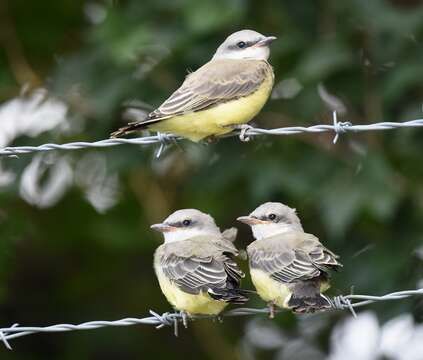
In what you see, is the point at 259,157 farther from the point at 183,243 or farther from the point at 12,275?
the point at 12,275

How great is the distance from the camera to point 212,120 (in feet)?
21.1

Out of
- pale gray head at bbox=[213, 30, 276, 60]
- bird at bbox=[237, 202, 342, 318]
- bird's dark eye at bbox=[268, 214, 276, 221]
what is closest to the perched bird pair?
bird at bbox=[237, 202, 342, 318]

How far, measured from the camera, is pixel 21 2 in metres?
8.52

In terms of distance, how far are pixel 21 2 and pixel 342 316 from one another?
327 cm

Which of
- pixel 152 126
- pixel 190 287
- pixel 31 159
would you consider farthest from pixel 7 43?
pixel 190 287

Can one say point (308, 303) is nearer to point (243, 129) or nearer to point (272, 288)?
point (272, 288)

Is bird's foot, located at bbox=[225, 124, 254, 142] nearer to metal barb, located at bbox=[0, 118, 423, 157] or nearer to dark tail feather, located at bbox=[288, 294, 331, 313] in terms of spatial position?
metal barb, located at bbox=[0, 118, 423, 157]

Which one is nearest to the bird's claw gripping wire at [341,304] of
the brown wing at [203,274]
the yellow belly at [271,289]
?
the yellow belly at [271,289]

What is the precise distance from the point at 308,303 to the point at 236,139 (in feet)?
8.15

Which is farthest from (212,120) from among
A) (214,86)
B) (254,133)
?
(254,133)

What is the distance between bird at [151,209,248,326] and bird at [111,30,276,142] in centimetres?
58

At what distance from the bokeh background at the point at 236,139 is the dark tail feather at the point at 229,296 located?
64.1 inches

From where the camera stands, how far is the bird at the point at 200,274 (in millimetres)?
5578

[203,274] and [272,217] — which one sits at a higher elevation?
[272,217]
